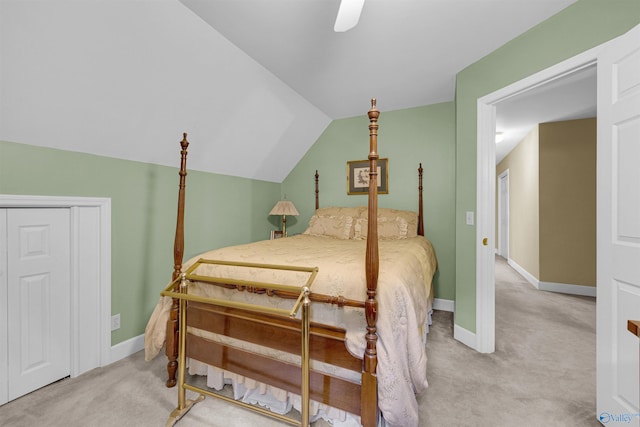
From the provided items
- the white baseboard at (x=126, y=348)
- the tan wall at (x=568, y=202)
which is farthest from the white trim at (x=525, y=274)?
the white baseboard at (x=126, y=348)

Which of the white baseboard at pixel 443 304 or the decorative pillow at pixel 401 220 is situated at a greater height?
the decorative pillow at pixel 401 220

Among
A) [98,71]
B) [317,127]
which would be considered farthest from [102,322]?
[317,127]

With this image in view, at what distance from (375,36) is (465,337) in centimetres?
265

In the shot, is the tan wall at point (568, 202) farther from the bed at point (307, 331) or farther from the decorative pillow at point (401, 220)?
the bed at point (307, 331)

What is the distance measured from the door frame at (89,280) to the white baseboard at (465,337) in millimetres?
2959

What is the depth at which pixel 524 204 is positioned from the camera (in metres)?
4.80

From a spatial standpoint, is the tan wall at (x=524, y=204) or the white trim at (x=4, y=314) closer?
the white trim at (x=4, y=314)

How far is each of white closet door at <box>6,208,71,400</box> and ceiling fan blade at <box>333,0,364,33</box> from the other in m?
2.25

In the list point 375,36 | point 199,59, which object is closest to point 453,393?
point 375,36

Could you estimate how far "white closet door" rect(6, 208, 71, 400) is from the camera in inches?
68.0

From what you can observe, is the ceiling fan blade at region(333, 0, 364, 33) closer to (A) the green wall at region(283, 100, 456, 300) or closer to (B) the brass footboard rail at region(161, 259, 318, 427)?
(B) the brass footboard rail at region(161, 259, 318, 427)

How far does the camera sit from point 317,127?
153 inches

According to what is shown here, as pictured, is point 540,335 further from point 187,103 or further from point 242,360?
point 187,103

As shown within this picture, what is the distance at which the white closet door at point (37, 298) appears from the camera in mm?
1727
